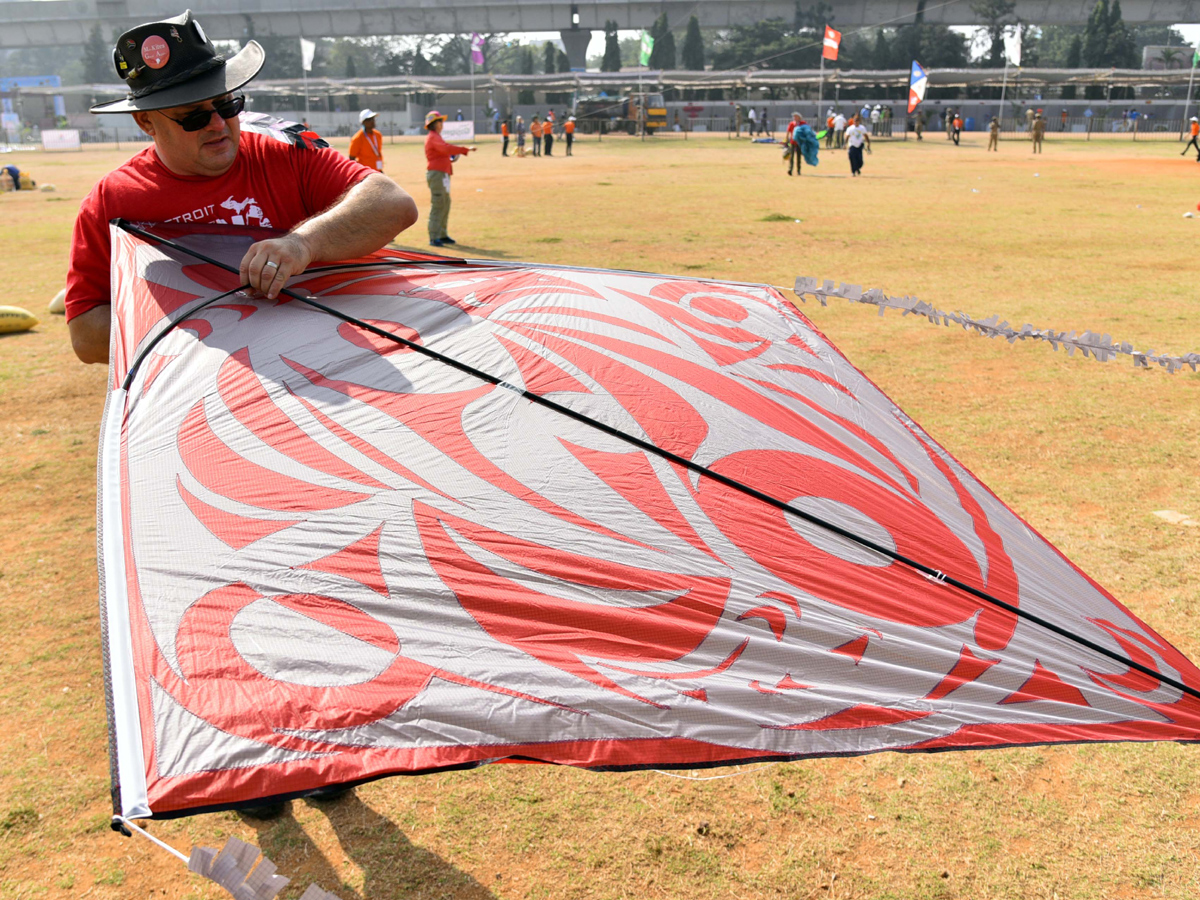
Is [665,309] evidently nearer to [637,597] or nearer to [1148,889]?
[637,597]

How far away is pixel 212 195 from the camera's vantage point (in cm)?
264

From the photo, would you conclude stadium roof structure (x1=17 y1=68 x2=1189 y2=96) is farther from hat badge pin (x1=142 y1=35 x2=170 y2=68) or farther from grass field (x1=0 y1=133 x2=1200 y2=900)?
hat badge pin (x1=142 y1=35 x2=170 y2=68)

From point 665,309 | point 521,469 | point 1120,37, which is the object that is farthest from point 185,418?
point 1120,37

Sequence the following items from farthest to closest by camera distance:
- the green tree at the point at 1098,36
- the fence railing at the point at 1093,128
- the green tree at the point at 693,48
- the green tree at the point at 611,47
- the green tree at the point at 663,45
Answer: the green tree at the point at 611,47
the green tree at the point at 663,45
the green tree at the point at 693,48
the green tree at the point at 1098,36
the fence railing at the point at 1093,128

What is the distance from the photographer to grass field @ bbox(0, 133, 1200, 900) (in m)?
2.67

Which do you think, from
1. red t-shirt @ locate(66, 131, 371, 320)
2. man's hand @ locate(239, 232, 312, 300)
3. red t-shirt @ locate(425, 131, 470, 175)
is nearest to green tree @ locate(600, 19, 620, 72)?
red t-shirt @ locate(425, 131, 470, 175)

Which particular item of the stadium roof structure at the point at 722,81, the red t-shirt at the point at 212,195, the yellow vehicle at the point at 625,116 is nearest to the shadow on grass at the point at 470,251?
the red t-shirt at the point at 212,195

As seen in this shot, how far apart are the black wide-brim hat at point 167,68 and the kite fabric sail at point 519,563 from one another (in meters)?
0.38

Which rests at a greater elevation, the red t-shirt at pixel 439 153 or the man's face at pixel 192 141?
the red t-shirt at pixel 439 153

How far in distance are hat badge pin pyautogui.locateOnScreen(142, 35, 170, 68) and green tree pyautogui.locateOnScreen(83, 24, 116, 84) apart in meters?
93.6

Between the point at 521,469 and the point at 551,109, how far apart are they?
63.2 metres

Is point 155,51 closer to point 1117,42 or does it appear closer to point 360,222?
point 360,222

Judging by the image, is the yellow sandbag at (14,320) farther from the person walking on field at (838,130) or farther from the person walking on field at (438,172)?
the person walking on field at (838,130)

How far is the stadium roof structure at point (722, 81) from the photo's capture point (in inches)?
2244
